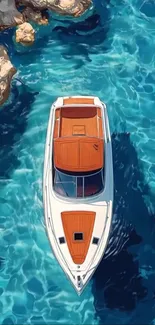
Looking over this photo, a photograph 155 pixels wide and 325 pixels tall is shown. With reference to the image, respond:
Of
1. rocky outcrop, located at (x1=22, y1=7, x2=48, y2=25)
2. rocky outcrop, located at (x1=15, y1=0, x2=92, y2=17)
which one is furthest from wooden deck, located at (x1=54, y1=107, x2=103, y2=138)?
rocky outcrop, located at (x1=15, y1=0, x2=92, y2=17)

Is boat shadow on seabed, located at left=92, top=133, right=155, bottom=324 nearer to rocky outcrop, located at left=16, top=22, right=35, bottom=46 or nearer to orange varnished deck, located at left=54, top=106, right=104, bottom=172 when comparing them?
orange varnished deck, located at left=54, top=106, right=104, bottom=172

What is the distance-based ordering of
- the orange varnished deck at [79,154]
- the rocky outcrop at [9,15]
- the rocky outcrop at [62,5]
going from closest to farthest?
1. the orange varnished deck at [79,154]
2. the rocky outcrop at [9,15]
3. the rocky outcrop at [62,5]

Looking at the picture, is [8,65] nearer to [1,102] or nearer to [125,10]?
[1,102]

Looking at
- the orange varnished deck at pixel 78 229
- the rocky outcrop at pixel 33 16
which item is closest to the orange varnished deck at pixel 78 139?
the orange varnished deck at pixel 78 229

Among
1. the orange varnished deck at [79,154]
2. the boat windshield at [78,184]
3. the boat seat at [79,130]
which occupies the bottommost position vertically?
the boat windshield at [78,184]

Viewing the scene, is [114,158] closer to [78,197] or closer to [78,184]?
[78,184]

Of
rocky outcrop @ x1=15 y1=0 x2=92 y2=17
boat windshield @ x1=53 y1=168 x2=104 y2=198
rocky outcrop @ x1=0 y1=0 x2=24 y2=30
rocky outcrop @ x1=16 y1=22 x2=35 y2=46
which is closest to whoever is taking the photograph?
boat windshield @ x1=53 y1=168 x2=104 y2=198

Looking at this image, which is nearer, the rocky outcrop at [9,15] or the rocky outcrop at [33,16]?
the rocky outcrop at [9,15]

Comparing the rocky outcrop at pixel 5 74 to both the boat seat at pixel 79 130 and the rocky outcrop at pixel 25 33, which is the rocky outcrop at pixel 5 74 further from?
the boat seat at pixel 79 130
